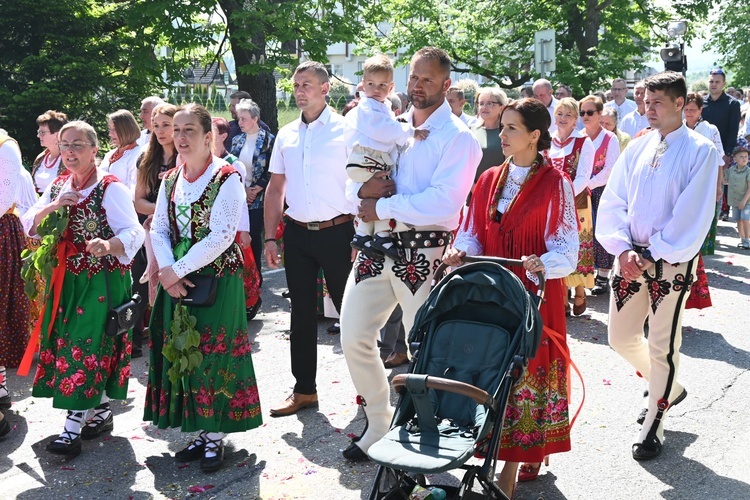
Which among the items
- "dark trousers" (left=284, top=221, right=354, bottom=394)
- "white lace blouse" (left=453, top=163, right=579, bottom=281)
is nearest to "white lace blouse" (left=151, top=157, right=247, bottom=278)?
"dark trousers" (left=284, top=221, right=354, bottom=394)

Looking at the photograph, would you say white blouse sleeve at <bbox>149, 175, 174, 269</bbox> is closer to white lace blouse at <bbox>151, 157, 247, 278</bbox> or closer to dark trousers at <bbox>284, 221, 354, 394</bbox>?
white lace blouse at <bbox>151, 157, 247, 278</bbox>

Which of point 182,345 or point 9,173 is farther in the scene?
point 9,173

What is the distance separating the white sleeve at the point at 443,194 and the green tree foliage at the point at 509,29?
2101cm

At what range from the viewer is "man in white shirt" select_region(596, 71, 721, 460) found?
5438 mm

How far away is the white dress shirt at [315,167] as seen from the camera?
21.0ft

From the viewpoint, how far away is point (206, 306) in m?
5.48

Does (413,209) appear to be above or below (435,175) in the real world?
below

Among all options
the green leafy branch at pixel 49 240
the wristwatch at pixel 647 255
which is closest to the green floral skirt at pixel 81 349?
the green leafy branch at pixel 49 240

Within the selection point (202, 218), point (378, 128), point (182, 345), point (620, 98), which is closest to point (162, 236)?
point (202, 218)

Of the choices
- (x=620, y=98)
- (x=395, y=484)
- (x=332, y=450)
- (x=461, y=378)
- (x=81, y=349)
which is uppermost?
(x=620, y=98)

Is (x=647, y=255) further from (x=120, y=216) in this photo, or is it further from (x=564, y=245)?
(x=120, y=216)

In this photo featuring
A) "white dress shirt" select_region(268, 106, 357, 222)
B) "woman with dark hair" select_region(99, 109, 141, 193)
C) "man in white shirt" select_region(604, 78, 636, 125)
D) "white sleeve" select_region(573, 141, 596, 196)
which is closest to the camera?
"white dress shirt" select_region(268, 106, 357, 222)

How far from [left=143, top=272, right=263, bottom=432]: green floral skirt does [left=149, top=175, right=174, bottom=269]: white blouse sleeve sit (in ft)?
0.82

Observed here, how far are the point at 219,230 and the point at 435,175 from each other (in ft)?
4.16
